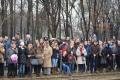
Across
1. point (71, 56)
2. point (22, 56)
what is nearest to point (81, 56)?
point (71, 56)

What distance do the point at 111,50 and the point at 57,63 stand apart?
13.3 ft

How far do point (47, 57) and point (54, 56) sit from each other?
532mm

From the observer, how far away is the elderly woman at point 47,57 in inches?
864

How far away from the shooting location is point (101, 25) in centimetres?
4638

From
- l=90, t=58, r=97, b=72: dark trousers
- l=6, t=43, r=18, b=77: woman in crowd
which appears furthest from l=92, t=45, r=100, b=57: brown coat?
l=6, t=43, r=18, b=77: woman in crowd

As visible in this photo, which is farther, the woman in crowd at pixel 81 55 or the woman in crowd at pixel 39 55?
the woman in crowd at pixel 81 55

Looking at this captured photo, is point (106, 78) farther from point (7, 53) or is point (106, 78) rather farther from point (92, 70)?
point (7, 53)

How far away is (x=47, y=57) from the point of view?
870 inches

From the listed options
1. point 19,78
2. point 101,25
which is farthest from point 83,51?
point 101,25

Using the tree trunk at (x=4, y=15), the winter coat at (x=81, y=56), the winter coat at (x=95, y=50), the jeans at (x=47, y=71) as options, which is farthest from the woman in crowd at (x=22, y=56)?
the tree trunk at (x=4, y=15)

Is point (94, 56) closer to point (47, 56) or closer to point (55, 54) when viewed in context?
point (55, 54)

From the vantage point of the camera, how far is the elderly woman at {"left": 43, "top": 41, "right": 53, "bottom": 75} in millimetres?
21938

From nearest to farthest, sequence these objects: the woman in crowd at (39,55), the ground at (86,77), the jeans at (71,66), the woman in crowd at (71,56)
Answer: the ground at (86,77) → the woman in crowd at (39,55) → the woman in crowd at (71,56) → the jeans at (71,66)

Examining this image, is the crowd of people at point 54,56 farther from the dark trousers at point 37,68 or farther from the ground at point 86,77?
the ground at point 86,77
